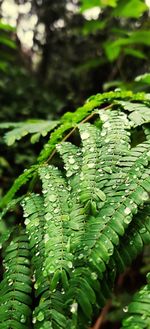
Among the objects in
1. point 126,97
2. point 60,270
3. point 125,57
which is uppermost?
point 125,57

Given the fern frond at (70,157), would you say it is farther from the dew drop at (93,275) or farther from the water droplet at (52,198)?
the dew drop at (93,275)

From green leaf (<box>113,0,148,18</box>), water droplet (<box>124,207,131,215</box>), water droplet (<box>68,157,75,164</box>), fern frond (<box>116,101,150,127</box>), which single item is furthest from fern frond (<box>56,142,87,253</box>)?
green leaf (<box>113,0,148,18</box>)

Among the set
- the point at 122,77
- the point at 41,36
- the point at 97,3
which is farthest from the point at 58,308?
the point at 41,36

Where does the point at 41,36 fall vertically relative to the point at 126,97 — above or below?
above

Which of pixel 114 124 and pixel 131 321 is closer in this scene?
pixel 131 321

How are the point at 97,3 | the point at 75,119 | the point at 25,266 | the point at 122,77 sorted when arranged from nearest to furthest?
the point at 25,266 < the point at 75,119 < the point at 97,3 < the point at 122,77

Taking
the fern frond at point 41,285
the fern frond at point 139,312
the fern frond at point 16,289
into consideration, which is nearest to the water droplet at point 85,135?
the fern frond at point 41,285

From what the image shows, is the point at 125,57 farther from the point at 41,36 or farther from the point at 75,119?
the point at 75,119

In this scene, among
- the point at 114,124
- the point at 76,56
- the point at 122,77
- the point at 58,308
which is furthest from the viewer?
the point at 76,56
